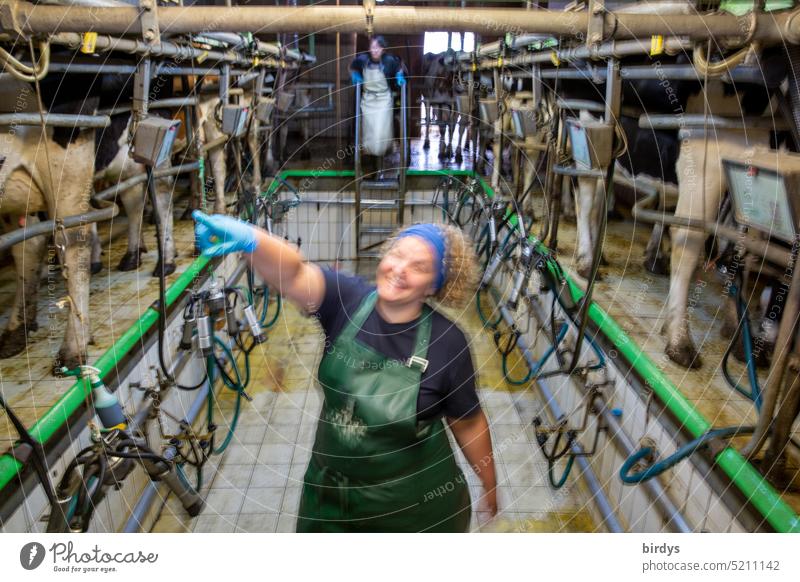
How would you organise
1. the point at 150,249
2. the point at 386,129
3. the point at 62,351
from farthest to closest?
the point at 386,129
the point at 150,249
the point at 62,351

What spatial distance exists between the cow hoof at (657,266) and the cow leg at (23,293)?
99.9 inches

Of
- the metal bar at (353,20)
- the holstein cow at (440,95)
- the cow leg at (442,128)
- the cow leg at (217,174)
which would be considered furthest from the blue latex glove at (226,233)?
the cow leg at (442,128)

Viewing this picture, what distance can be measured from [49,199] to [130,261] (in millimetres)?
1221

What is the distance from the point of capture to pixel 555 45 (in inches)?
95.3

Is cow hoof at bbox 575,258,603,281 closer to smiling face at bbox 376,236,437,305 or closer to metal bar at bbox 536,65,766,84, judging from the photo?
metal bar at bbox 536,65,766,84

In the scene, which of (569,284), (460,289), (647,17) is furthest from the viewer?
(569,284)

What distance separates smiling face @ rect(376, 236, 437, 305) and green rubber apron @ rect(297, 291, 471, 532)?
0.25 ft

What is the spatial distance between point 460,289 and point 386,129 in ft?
9.02

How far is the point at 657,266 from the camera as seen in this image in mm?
3078

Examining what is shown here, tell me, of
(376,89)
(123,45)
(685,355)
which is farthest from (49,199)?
(685,355)

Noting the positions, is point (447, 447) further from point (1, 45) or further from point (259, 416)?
point (259, 416)

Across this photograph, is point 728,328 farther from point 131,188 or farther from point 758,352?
point 131,188

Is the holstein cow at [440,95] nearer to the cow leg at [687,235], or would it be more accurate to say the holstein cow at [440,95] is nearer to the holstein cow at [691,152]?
the holstein cow at [691,152]
